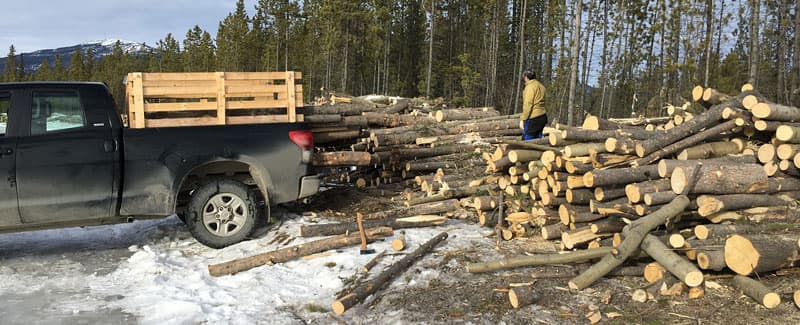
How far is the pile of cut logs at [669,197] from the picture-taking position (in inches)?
204

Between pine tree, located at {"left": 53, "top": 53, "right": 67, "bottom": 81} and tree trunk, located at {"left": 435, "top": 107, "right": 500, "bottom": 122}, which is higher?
pine tree, located at {"left": 53, "top": 53, "right": 67, "bottom": 81}

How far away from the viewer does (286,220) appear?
7.86 meters

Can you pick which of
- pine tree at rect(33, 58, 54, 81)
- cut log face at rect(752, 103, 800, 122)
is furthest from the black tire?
pine tree at rect(33, 58, 54, 81)

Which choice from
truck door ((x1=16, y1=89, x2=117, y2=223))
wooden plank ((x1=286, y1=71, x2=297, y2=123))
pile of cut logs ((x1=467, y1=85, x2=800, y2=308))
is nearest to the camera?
pile of cut logs ((x1=467, y1=85, x2=800, y2=308))

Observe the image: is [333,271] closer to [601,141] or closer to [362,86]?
[601,141]

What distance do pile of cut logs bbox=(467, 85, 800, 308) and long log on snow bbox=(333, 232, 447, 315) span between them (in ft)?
2.42

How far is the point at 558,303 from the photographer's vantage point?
502 cm

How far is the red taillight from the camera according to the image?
723 centimetres

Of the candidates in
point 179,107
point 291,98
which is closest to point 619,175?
point 291,98

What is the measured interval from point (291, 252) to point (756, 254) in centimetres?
461

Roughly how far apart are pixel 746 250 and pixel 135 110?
6.78 m

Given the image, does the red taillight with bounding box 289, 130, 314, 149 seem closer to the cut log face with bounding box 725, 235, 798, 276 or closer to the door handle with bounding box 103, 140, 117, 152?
the door handle with bounding box 103, 140, 117, 152

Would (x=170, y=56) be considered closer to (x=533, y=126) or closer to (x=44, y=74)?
(x=44, y=74)

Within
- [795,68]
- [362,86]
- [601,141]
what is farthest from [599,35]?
[601,141]
